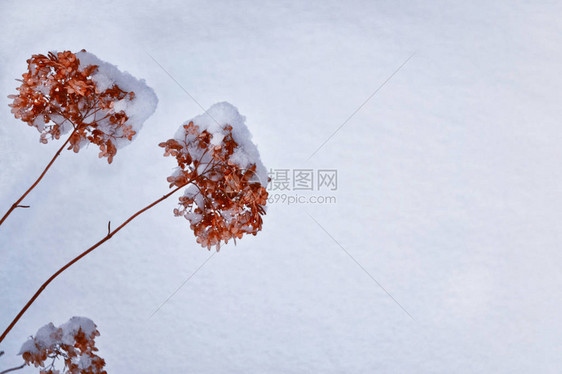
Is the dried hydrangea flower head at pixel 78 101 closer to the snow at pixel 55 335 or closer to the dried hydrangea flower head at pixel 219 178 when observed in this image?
the dried hydrangea flower head at pixel 219 178

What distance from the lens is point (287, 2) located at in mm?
2197

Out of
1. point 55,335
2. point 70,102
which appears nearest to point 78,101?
point 70,102

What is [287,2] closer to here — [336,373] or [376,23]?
[376,23]

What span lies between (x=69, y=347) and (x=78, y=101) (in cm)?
61

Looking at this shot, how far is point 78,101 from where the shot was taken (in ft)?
4.00

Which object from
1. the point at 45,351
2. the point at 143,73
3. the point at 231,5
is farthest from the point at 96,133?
the point at 231,5

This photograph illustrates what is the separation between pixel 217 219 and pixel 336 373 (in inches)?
55.8

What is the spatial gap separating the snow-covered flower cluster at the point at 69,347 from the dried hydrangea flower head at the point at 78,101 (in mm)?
430

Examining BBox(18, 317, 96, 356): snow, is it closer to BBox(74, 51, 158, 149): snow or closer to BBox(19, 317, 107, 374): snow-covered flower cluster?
BBox(19, 317, 107, 374): snow-covered flower cluster

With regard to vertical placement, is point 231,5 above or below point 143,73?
above

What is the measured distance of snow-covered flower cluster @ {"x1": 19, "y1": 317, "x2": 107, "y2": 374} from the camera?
1131mm

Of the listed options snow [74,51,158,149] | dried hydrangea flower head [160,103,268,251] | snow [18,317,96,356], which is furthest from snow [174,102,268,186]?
snow [18,317,96,356]

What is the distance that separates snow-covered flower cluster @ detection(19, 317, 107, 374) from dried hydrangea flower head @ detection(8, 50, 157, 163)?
0.43m

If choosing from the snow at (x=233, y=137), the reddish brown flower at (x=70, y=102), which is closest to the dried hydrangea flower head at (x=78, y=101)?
the reddish brown flower at (x=70, y=102)
